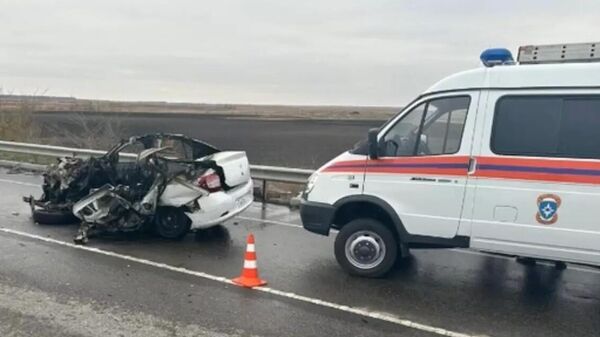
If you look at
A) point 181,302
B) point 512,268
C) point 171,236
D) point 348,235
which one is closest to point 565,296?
point 512,268

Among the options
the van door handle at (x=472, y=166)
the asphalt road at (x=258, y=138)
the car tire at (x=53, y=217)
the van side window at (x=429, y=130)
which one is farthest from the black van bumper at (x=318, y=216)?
the asphalt road at (x=258, y=138)

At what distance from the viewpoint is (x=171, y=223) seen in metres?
7.45

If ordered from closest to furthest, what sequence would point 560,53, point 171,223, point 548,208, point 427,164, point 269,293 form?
1. point 548,208
2. point 560,53
3. point 269,293
4. point 427,164
5. point 171,223

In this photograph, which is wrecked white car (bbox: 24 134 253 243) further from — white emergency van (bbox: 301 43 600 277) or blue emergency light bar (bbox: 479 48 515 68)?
blue emergency light bar (bbox: 479 48 515 68)

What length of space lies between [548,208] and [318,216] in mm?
2370

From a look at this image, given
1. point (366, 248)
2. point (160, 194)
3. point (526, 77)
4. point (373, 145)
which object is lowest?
point (366, 248)

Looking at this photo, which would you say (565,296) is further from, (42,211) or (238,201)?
(42,211)

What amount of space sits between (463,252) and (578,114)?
8.87ft

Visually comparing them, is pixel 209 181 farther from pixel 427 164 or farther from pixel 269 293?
pixel 427 164

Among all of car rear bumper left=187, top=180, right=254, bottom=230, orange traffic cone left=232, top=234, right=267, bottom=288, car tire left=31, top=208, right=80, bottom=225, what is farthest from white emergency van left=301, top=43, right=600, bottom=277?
car tire left=31, top=208, right=80, bottom=225

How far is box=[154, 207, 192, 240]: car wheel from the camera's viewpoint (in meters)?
7.38

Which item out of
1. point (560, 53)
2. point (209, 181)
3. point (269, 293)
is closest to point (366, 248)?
point (269, 293)

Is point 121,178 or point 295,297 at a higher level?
point 121,178

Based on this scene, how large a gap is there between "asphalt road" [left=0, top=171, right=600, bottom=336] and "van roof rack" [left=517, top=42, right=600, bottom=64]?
2360mm
